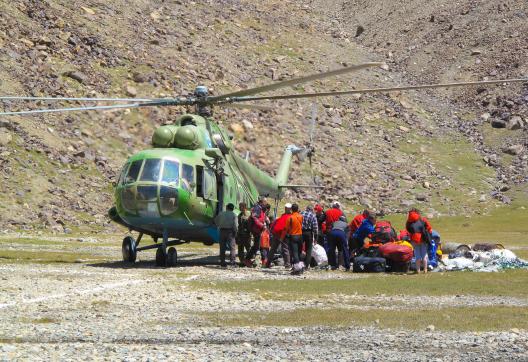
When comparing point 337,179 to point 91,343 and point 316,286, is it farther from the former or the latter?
point 91,343

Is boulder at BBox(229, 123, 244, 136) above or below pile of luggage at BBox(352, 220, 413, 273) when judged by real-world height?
above

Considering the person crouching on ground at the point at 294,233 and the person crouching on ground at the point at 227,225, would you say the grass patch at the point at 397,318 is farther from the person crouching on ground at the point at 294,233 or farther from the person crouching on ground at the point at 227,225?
the person crouching on ground at the point at 227,225

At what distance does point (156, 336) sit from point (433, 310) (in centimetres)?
602

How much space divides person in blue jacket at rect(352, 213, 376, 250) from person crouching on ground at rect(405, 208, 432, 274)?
168cm

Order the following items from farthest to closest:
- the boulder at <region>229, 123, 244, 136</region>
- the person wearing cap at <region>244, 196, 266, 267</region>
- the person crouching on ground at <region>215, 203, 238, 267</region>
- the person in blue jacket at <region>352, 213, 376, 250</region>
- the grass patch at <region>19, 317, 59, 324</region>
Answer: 1. the boulder at <region>229, 123, 244, 136</region>
2. the person wearing cap at <region>244, 196, 266, 267</region>
3. the person crouching on ground at <region>215, 203, 238, 267</region>
4. the person in blue jacket at <region>352, 213, 376, 250</region>
5. the grass patch at <region>19, 317, 59, 324</region>

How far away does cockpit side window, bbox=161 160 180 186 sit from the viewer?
27453 millimetres

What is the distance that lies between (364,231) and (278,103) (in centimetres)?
5766

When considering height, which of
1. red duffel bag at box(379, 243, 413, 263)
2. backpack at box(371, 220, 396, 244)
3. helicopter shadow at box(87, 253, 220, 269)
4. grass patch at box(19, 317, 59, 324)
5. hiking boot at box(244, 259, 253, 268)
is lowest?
grass patch at box(19, 317, 59, 324)

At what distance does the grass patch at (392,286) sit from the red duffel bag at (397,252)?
1.23 metres

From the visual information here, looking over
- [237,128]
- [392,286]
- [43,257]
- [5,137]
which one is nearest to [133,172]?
[43,257]

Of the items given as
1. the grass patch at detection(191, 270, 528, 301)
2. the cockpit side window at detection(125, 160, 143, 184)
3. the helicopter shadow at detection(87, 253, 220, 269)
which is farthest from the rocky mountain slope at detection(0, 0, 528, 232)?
the grass patch at detection(191, 270, 528, 301)

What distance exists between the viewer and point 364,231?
28359 mm

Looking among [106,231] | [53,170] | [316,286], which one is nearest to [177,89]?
[53,170]

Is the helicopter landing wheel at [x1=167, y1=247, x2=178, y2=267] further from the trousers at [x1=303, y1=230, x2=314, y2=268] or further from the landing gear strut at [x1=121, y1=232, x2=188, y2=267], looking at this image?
the trousers at [x1=303, y1=230, x2=314, y2=268]
